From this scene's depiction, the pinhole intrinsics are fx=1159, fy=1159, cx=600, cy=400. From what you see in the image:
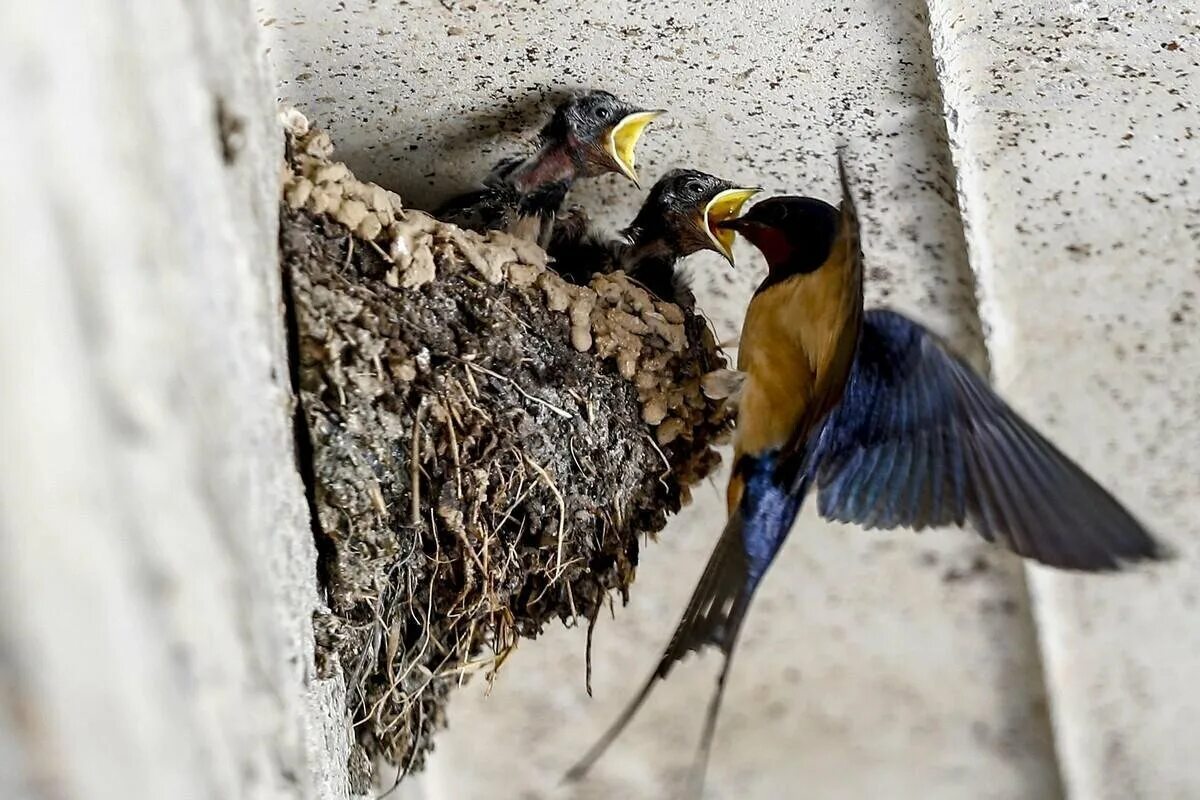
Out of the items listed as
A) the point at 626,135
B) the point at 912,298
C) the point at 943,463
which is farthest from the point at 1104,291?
the point at 626,135

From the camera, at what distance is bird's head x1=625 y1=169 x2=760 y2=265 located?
1647mm

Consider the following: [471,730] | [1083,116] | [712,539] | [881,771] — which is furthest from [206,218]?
[881,771]

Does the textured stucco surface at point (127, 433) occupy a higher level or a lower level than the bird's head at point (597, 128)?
higher

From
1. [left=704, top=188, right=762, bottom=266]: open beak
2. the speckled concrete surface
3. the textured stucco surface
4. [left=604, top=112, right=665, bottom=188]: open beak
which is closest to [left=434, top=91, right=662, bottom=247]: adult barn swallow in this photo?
[left=604, top=112, right=665, bottom=188]: open beak

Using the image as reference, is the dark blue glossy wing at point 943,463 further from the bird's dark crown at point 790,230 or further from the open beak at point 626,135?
the open beak at point 626,135

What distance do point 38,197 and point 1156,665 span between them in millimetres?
2230

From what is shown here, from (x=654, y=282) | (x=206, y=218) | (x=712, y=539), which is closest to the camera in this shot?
(x=206, y=218)

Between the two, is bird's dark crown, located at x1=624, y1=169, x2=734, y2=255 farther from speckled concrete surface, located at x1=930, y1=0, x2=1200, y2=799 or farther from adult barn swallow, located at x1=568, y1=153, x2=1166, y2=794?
speckled concrete surface, located at x1=930, y1=0, x2=1200, y2=799

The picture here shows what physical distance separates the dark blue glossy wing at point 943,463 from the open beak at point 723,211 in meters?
0.25

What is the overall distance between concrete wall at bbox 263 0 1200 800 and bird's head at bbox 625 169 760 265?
0.16ft

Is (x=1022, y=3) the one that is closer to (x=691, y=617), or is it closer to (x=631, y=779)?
(x=691, y=617)

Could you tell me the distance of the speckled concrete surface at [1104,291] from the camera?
1.49 meters

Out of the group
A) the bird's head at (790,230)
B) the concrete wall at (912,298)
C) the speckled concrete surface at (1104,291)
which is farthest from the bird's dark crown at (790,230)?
the speckled concrete surface at (1104,291)

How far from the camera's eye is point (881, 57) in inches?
58.9
